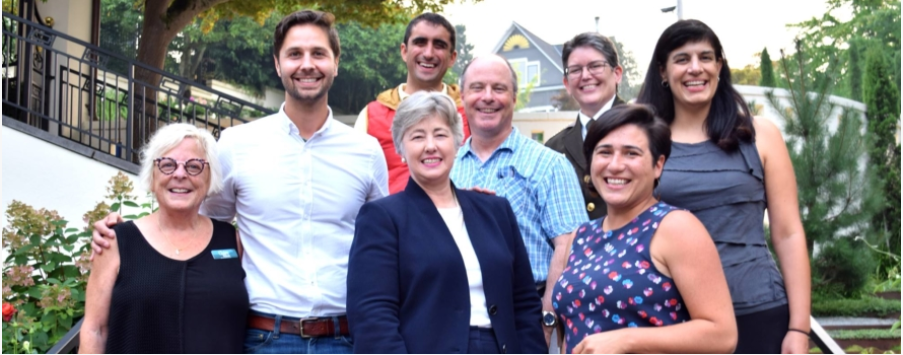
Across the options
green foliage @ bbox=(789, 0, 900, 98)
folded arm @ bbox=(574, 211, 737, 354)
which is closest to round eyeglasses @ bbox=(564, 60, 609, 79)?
folded arm @ bbox=(574, 211, 737, 354)

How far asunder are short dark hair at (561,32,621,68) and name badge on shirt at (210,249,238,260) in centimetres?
169

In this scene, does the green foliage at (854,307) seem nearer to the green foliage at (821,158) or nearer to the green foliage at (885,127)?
the green foliage at (821,158)

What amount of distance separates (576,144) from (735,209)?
2.98 feet

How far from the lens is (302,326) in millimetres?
2740

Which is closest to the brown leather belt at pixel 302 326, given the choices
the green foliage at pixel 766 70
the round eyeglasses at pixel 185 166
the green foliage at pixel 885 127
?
the round eyeglasses at pixel 185 166

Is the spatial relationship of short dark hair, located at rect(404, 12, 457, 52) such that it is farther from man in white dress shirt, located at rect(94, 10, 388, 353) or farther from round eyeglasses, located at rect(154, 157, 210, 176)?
round eyeglasses, located at rect(154, 157, 210, 176)

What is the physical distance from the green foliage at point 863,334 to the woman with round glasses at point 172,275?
6.91 m

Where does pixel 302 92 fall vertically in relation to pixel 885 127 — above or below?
below

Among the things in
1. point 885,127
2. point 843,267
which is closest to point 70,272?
point 843,267

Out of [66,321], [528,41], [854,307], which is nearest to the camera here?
[66,321]

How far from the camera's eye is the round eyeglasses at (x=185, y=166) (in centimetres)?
279

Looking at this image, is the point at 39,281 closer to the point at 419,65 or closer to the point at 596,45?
the point at 419,65

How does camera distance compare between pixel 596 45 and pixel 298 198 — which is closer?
pixel 298 198

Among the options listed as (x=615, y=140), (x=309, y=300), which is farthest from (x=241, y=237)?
(x=615, y=140)
